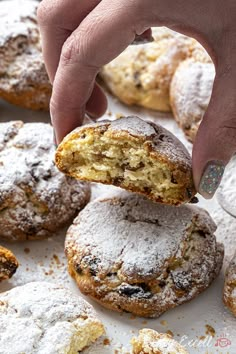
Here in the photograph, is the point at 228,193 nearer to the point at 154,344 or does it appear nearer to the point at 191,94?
the point at 191,94

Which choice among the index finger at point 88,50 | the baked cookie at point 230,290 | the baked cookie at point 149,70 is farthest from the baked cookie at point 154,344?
the baked cookie at point 149,70

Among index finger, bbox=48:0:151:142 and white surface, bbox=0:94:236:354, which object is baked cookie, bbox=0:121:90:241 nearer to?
white surface, bbox=0:94:236:354

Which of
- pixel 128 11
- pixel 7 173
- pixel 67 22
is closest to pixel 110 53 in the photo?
pixel 128 11

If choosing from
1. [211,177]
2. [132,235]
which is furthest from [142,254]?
[211,177]

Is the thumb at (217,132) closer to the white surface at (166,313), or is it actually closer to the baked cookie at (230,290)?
the baked cookie at (230,290)

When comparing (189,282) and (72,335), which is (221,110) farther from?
(72,335)

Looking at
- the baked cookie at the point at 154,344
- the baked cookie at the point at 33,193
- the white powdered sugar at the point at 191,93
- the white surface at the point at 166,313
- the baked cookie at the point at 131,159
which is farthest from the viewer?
the white powdered sugar at the point at 191,93

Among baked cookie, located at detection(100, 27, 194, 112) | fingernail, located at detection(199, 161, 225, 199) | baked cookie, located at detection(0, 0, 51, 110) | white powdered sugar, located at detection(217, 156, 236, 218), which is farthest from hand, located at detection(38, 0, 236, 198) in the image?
baked cookie, located at detection(100, 27, 194, 112)

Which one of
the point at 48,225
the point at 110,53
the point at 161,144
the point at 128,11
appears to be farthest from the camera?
the point at 48,225
